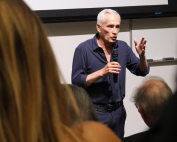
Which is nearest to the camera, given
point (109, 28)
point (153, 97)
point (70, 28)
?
point (153, 97)

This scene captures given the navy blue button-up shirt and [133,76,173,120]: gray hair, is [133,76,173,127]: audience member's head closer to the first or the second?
[133,76,173,120]: gray hair

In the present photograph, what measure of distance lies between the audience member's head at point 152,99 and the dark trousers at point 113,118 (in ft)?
1.89

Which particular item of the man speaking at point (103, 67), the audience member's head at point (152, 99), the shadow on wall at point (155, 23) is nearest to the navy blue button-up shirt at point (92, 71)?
the man speaking at point (103, 67)

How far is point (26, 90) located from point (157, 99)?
1.03 metres

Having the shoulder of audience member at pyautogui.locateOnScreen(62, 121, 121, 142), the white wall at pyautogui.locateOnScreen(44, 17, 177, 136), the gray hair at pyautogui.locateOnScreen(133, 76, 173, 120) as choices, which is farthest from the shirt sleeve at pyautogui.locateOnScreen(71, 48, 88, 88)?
the shoulder of audience member at pyautogui.locateOnScreen(62, 121, 121, 142)

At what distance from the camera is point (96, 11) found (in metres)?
2.88

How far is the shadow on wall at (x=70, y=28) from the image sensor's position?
2.91 meters

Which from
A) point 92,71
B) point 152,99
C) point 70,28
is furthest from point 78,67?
point 70,28

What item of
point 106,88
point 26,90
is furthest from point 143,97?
point 26,90

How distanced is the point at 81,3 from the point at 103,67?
117 cm

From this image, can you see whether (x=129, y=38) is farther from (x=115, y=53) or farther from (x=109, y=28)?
(x=115, y=53)

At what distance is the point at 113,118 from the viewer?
2.03 metres

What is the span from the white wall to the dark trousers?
43.5 inches

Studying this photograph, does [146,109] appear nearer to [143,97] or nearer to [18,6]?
[143,97]
